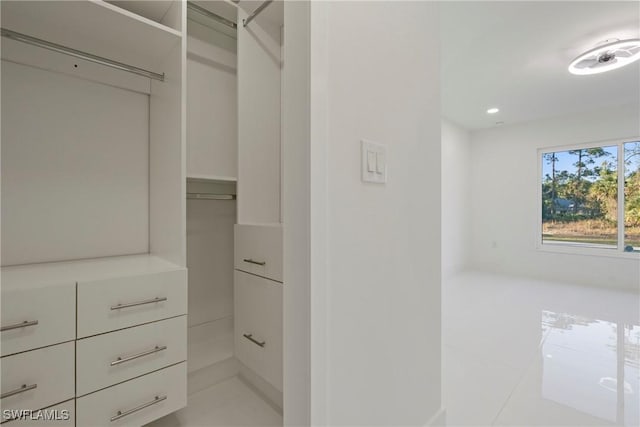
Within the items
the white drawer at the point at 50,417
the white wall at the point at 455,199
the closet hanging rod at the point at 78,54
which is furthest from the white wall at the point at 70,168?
the white wall at the point at 455,199

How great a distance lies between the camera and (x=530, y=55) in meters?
2.74

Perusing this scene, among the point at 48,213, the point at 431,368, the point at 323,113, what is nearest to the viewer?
the point at 323,113

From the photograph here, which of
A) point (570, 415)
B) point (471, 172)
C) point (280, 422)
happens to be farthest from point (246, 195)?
point (471, 172)

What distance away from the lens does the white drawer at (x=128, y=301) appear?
114 centimetres

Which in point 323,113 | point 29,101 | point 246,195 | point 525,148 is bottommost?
point 246,195

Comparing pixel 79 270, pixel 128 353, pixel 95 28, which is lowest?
pixel 128 353

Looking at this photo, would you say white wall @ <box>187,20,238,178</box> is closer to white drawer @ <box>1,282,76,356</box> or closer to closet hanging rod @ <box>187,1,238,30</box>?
closet hanging rod @ <box>187,1,238,30</box>

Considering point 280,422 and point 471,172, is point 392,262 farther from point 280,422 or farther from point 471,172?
point 471,172

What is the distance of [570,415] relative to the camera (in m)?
1.53

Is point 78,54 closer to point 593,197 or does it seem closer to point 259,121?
point 259,121

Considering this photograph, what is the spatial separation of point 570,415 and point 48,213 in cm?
276

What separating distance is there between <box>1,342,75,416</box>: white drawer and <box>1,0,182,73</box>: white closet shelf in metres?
1.32

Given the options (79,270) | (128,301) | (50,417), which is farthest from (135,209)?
(50,417)

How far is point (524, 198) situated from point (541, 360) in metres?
3.53
